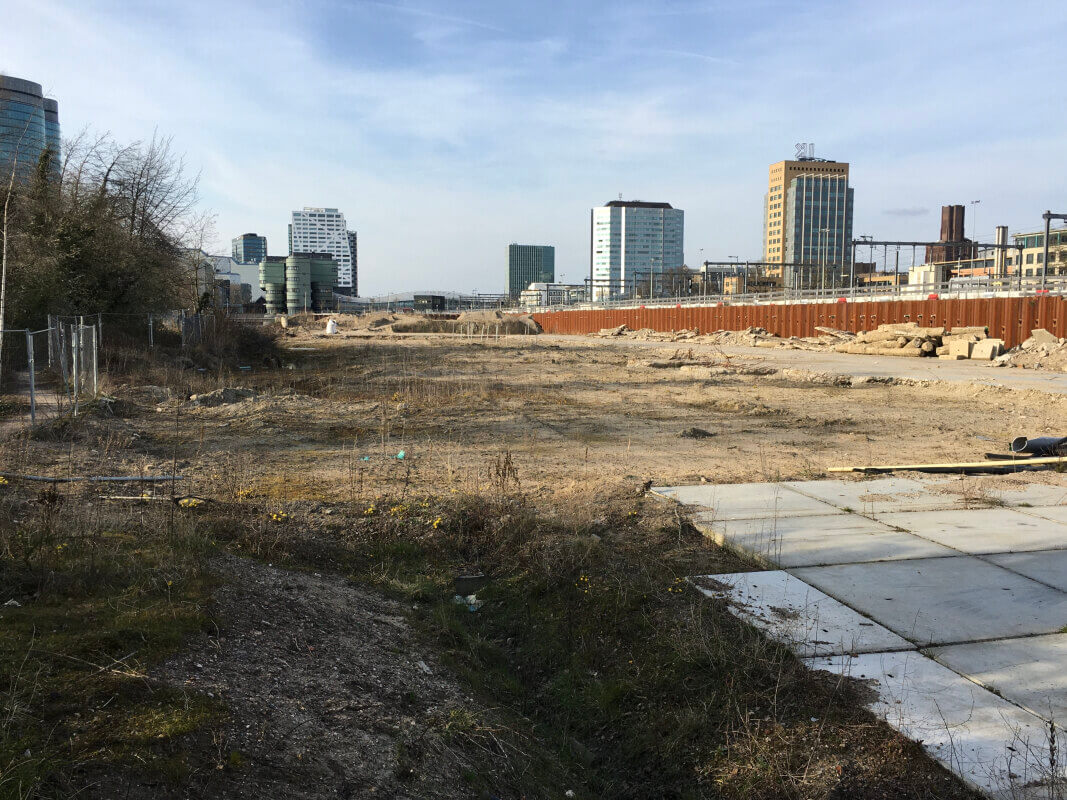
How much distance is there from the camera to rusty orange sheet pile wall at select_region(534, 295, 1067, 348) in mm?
30609

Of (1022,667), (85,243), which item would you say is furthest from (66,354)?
(1022,667)

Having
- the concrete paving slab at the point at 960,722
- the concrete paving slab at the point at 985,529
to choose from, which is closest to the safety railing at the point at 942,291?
the concrete paving slab at the point at 985,529

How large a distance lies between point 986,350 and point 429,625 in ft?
95.6

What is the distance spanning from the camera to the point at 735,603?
5.39 m

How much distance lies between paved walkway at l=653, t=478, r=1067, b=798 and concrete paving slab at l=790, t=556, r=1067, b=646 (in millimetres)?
13

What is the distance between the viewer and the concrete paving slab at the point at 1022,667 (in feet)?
13.1

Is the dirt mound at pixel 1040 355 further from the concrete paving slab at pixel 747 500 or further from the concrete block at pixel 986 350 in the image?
the concrete paving slab at pixel 747 500

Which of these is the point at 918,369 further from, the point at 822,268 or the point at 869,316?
the point at 822,268

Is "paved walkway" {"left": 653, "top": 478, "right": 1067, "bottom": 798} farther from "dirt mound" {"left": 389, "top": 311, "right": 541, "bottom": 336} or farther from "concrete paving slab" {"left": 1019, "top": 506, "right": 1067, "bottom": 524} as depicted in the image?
"dirt mound" {"left": 389, "top": 311, "right": 541, "bottom": 336}

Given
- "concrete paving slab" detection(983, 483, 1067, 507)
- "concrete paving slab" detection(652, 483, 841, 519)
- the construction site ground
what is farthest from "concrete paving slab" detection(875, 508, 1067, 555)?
the construction site ground

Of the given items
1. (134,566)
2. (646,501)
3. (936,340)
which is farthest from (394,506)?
(936,340)

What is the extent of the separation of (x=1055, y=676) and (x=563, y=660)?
2.79 metres

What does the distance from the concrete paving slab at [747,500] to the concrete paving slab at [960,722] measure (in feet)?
10.6

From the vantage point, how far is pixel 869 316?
4003 cm
